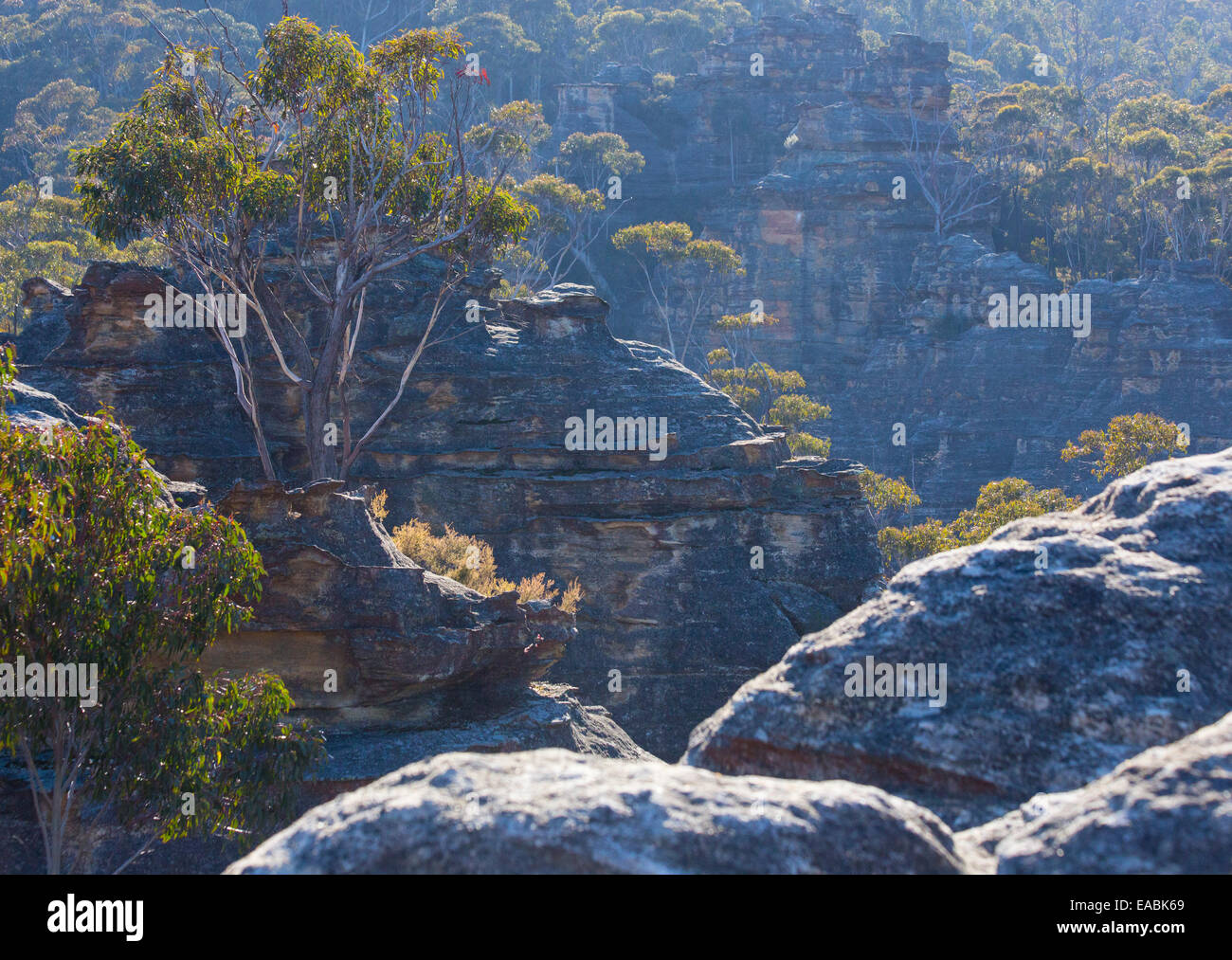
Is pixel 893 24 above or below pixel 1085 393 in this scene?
above

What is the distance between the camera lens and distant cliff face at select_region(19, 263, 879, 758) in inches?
885

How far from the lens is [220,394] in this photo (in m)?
23.2

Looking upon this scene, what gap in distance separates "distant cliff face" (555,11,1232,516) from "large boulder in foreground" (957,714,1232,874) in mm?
53475

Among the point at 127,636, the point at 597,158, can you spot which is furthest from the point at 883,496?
the point at 127,636

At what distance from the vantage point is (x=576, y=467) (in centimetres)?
2534

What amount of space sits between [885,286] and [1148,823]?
6949cm

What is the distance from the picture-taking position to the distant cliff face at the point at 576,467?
885 inches

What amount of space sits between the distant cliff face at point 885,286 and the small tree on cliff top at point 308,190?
129 ft

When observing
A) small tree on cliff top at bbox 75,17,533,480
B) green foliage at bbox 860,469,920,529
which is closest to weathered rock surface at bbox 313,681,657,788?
small tree on cliff top at bbox 75,17,533,480

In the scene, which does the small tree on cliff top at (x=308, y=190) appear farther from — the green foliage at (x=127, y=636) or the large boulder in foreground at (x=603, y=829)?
the large boulder in foreground at (x=603, y=829)

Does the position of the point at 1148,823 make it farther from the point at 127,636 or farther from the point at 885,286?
the point at 885,286
